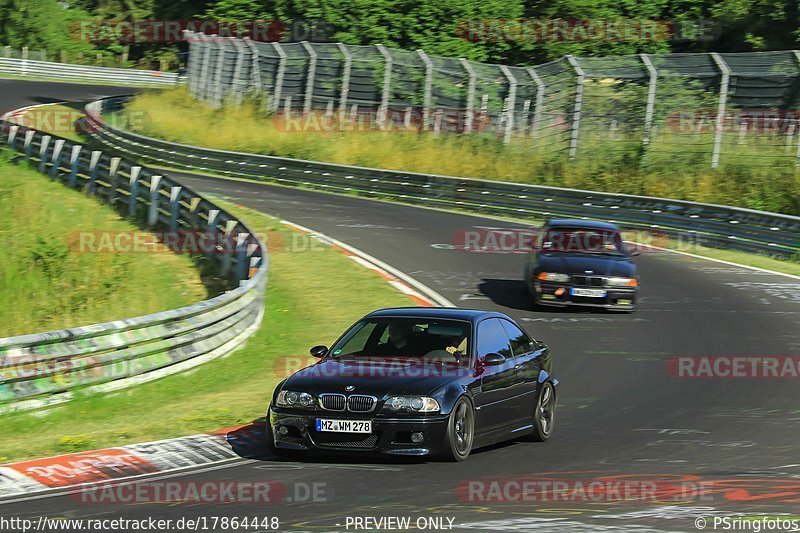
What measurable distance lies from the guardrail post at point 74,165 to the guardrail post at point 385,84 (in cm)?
1277

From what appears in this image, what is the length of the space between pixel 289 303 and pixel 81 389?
748 cm

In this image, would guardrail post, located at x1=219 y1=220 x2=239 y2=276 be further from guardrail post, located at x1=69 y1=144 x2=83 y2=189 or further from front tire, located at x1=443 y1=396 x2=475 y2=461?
front tire, located at x1=443 y1=396 x2=475 y2=461

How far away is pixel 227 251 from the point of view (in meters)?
20.7

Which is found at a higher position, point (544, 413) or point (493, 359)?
point (493, 359)

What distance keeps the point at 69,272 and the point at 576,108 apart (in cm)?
1766

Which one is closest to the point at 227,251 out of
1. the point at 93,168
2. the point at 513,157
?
the point at 93,168

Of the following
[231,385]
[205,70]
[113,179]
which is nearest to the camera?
[231,385]

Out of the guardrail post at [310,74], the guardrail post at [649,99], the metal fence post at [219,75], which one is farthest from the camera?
the metal fence post at [219,75]

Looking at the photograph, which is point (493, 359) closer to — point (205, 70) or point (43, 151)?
point (43, 151)

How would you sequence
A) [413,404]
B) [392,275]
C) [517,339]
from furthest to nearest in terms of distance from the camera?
[392,275]
[517,339]
[413,404]

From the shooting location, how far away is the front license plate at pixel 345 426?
9.55m

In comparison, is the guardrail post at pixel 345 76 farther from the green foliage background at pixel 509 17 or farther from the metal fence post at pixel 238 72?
the green foliage background at pixel 509 17

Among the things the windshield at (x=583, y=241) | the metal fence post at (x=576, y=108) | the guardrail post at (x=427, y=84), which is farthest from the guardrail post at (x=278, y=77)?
the windshield at (x=583, y=241)

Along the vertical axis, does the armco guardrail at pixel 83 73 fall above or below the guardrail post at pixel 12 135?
below
